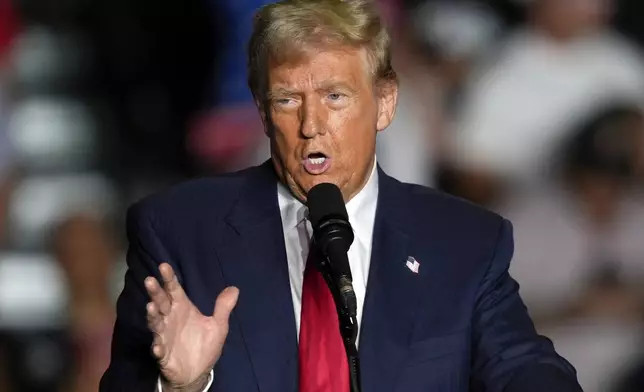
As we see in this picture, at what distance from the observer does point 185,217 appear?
7.08ft

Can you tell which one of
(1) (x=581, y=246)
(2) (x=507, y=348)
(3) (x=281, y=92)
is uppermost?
(3) (x=281, y=92)

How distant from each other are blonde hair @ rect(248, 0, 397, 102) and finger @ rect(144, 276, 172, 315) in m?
0.45

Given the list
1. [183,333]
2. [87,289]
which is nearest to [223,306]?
[183,333]

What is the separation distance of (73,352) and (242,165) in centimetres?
76

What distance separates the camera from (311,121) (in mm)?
2041

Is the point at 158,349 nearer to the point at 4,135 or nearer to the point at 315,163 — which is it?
the point at 315,163

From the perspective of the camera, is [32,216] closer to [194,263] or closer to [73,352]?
[73,352]

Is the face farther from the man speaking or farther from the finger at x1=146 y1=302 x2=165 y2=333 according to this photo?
the finger at x1=146 y1=302 x2=165 y2=333

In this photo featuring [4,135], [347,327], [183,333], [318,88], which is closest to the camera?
[347,327]

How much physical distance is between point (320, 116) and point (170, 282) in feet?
A: 1.31

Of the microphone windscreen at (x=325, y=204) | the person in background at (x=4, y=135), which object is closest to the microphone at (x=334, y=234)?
the microphone windscreen at (x=325, y=204)

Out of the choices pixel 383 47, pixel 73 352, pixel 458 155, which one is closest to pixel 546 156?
pixel 458 155

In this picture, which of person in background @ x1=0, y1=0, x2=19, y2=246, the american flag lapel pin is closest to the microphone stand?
the american flag lapel pin

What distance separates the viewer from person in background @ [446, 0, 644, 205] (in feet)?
13.2
